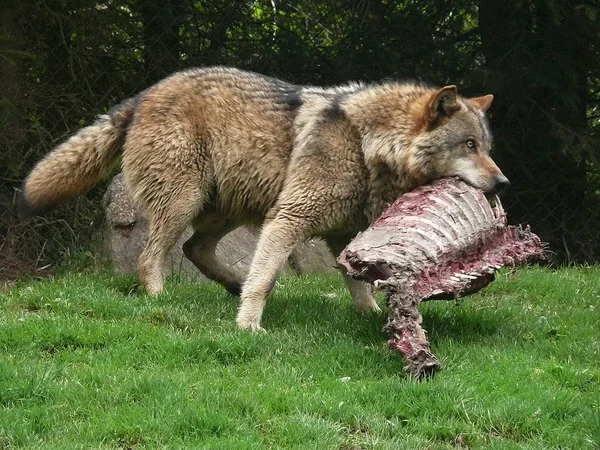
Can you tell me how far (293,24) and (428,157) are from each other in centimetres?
516

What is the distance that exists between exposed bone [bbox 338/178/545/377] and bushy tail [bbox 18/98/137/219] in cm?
269

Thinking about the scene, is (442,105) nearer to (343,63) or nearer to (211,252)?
(211,252)

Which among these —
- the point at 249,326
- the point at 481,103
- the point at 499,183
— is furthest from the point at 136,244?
the point at 499,183

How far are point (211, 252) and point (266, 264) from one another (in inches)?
56.7

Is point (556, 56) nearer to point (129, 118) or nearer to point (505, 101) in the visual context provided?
point (505, 101)

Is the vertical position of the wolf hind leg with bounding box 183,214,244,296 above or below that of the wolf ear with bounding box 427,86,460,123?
below

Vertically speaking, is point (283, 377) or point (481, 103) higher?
point (481, 103)

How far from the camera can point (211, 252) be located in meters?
8.22

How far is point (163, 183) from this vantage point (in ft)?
25.2

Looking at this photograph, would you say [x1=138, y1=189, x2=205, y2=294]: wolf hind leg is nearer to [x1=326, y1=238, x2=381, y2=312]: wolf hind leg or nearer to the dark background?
[x1=326, y1=238, x2=381, y2=312]: wolf hind leg

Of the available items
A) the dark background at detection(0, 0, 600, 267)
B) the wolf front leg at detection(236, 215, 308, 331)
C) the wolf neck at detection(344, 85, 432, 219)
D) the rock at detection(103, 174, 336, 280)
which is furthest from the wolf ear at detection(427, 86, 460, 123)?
the dark background at detection(0, 0, 600, 267)

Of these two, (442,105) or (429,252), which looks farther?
(442,105)

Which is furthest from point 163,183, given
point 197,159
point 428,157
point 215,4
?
point 215,4

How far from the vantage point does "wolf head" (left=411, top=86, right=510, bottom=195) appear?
22.6ft
